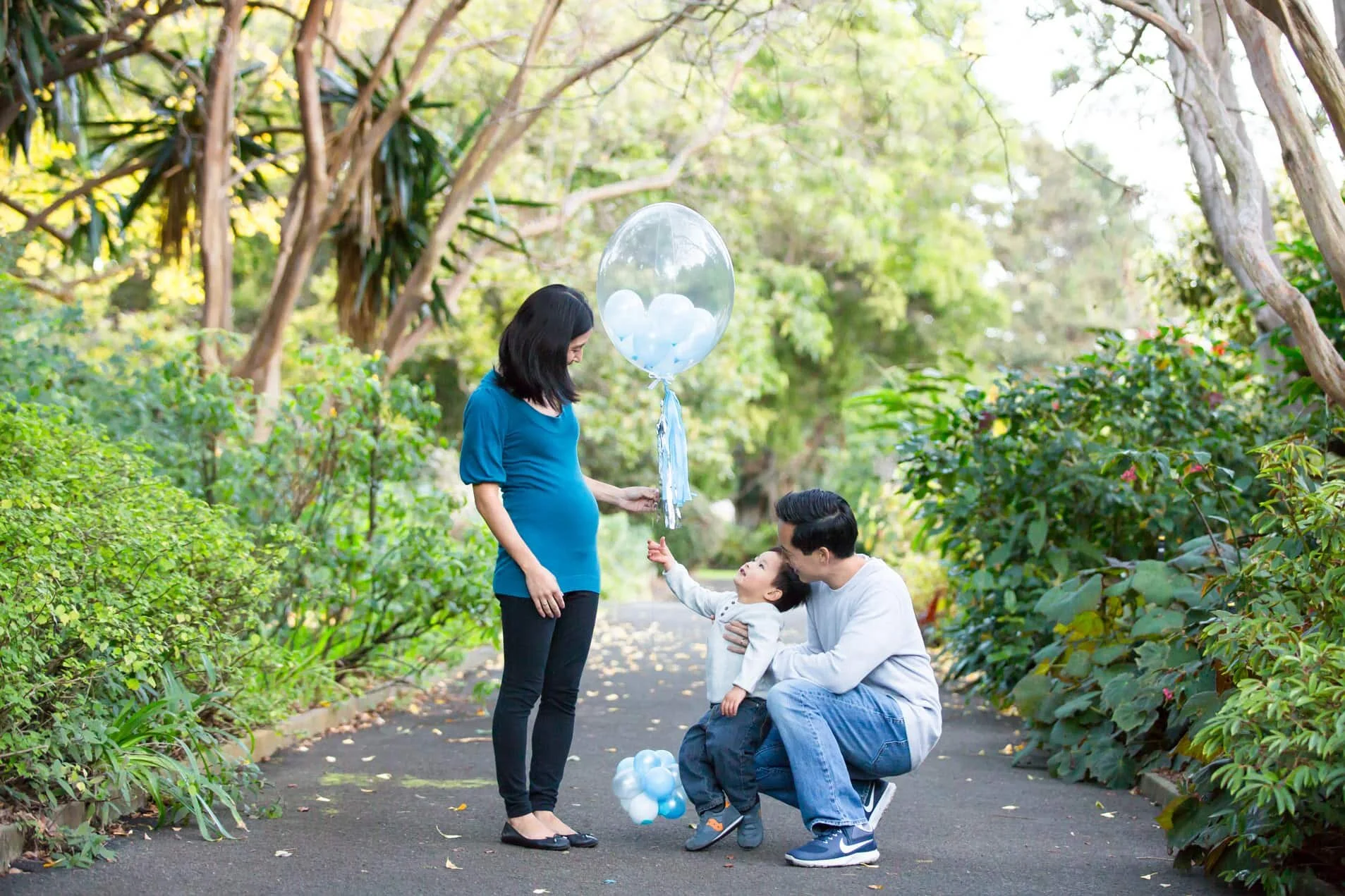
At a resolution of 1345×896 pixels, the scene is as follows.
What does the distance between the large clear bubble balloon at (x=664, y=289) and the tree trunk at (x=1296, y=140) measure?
2.14 metres

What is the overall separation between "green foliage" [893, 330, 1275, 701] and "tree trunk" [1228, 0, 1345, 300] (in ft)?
7.47

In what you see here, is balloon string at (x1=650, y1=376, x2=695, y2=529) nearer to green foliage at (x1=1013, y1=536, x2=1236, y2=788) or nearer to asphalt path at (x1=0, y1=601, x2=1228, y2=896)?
asphalt path at (x1=0, y1=601, x2=1228, y2=896)

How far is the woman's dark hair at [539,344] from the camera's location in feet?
13.6

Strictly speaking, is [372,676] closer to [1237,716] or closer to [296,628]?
[296,628]

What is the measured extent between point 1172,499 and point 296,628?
15.1ft

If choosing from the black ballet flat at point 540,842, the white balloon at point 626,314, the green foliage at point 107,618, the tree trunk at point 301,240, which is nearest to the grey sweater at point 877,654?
the black ballet flat at point 540,842

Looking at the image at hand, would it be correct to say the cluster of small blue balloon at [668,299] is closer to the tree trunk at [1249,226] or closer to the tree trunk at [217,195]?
the tree trunk at [1249,226]

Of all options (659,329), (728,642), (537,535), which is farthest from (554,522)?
(659,329)

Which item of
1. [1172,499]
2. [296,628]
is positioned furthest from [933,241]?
[296,628]

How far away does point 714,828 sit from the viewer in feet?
14.2

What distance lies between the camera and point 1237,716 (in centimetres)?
322

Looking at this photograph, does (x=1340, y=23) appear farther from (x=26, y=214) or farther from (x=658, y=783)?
(x=26, y=214)

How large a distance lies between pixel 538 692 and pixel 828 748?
3.03 feet

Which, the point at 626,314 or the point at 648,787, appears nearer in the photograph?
the point at 648,787
